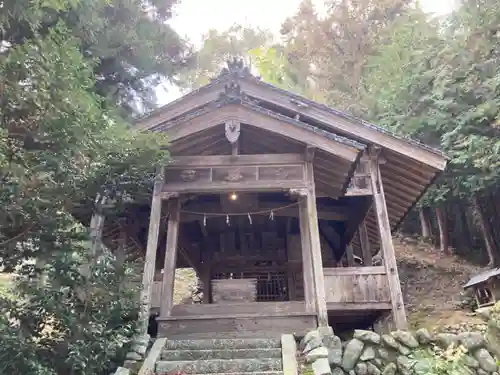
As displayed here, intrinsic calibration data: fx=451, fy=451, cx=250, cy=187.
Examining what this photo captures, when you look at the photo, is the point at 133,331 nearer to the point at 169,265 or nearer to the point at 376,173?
the point at 169,265

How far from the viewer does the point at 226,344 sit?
752 cm

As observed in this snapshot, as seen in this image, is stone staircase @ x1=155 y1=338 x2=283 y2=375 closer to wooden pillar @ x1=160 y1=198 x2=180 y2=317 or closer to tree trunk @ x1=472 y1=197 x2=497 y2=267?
wooden pillar @ x1=160 y1=198 x2=180 y2=317

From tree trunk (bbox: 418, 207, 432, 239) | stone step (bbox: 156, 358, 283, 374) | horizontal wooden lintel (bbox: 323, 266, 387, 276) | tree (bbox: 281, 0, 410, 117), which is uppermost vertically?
tree (bbox: 281, 0, 410, 117)

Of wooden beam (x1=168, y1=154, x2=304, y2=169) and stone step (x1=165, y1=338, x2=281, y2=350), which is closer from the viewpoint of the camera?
stone step (x1=165, y1=338, x2=281, y2=350)

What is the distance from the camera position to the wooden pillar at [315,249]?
817 centimetres

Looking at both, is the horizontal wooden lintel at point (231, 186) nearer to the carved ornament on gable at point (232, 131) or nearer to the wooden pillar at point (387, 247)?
the carved ornament on gable at point (232, 131)

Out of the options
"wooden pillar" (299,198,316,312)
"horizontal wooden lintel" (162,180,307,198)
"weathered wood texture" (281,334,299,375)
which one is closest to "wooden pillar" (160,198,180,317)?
"horizontal wooden lintel" (162,180,307,198)

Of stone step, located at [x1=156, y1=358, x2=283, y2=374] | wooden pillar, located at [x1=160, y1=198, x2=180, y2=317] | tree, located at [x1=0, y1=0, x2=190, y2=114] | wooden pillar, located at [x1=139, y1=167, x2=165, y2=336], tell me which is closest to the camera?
stone step, located at [x1=156, y1=358, x2=283, y2=374]

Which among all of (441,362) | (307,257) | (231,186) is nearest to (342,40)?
(231,186)

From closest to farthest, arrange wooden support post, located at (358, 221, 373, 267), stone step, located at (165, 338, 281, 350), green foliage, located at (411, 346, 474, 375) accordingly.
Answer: green foliage, located at (411, 346, 474, 375) → stone step, located at (165, 338, 281, 350) → wooden support post, located at (358, 221, 373, 267)

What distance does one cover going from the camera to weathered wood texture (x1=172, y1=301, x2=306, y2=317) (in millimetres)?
8836

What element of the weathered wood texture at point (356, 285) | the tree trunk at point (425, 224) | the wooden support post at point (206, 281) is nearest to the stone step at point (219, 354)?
the weathered wood texture at point (356, 285)

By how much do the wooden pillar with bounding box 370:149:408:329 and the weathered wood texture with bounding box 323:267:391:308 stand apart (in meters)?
0.15

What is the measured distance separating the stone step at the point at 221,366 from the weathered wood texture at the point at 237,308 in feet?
6.56
